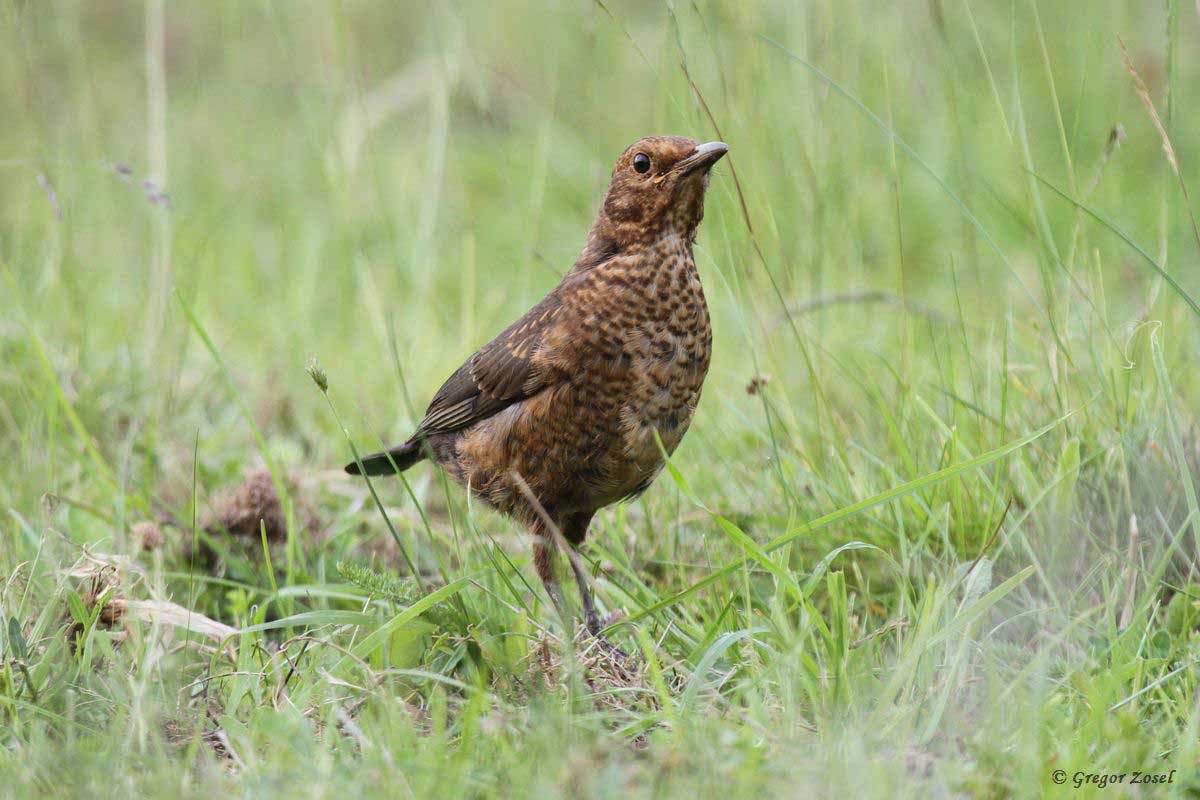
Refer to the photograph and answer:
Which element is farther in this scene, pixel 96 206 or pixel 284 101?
pixel 284 101

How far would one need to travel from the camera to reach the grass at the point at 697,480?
7.97 ft

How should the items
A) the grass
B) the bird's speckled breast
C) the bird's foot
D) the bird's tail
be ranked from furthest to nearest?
the bird's tail < the bird's speckled breast < the bird's foot < the grass

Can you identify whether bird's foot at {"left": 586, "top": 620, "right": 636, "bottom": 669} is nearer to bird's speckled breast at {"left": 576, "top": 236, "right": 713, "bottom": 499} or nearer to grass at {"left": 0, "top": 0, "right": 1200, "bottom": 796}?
grass at {"left": 0, "top": 0, "right": 1200, "bottom": 796}

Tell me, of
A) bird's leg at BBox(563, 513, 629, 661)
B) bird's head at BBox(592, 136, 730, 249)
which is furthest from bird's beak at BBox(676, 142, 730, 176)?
bird's leg at BBox(563, 513, 629, 661)

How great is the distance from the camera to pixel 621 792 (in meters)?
2.11

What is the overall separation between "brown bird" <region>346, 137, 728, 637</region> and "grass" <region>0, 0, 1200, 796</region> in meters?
0.13

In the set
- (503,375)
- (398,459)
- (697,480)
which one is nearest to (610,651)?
(503,375)

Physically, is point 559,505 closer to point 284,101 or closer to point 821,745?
point 821,745

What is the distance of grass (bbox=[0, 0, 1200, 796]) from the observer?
2.43 meters

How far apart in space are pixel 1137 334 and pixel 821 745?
1.84m

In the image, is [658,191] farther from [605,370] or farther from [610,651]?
[610,651]

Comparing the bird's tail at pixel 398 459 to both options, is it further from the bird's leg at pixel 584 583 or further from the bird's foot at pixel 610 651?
the bird's foot at pixel 610 651

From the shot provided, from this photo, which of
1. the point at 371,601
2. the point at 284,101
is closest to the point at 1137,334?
the point at 371,601

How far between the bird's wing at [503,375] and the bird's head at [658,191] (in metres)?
0.28
